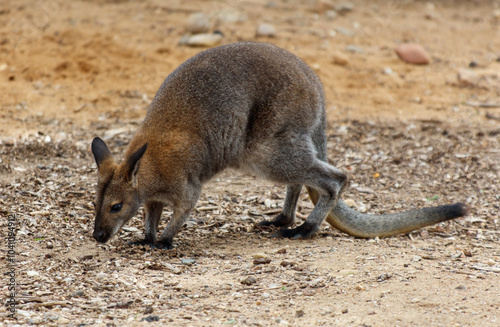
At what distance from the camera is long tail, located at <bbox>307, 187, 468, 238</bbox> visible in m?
6.17

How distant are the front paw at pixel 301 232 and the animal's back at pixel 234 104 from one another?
34.7 inches

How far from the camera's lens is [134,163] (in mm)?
5539

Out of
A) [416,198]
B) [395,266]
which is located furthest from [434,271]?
[416,198]

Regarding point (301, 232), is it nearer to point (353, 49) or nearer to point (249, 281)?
point (249, 281)

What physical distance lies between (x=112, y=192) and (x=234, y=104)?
4.80 ft

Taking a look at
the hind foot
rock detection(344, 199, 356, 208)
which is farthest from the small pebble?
the hind foot

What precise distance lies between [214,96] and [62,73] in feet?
18.8

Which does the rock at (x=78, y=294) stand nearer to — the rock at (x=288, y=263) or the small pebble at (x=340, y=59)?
the rock at (x=288, y=263)

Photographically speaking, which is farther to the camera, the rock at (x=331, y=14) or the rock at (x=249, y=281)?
the rock at (x=331, y=14)

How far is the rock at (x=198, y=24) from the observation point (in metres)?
12.3

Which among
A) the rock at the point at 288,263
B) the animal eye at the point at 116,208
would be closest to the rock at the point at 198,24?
the animal eye at the point at 116,208

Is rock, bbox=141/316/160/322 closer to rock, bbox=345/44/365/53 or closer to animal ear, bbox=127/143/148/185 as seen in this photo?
animal ear, bbox=127/143/148/185

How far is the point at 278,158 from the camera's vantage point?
6180mm

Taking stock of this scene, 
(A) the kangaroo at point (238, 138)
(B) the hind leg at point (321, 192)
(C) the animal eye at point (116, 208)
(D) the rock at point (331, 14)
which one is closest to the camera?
(C) the animal eye at point (116, 208)
